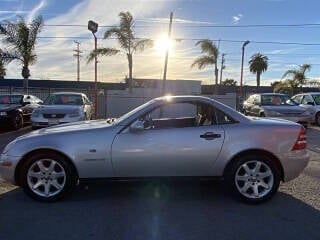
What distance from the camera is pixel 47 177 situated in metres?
6.45

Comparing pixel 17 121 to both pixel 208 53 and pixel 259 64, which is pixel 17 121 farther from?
pixel 259 64

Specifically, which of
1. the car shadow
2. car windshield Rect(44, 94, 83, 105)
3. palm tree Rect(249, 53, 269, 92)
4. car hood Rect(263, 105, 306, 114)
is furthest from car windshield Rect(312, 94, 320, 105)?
palm tree Rect(249, 53, 269, 92)

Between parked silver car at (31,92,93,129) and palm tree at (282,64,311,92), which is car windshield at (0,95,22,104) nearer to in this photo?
parked silver car at (31,92,93,129)

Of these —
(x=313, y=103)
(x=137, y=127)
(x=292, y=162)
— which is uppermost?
(x=137, y=127)

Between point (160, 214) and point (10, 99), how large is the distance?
13744mm

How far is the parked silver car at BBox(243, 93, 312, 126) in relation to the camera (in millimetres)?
17688

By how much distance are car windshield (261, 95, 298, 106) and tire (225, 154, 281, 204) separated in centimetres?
1280

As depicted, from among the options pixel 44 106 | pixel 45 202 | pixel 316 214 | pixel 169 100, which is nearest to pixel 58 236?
pixel 45 202

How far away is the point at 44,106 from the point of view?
15.6 m

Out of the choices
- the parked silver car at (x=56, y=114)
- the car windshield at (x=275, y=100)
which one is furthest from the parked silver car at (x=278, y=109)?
the parked silver car at (x=56, y=114)

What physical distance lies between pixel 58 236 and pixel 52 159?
159 centimetres

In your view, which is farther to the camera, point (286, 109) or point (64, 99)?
point (286, 109)

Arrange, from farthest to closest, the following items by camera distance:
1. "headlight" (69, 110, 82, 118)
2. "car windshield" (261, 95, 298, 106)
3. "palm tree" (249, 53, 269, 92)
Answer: "palm tree" (249, 53, 269, 92) → "car windshield" (261, 95, 298, 106) → "headlight" (69, 110, 82, 118)

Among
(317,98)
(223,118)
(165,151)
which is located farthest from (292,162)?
(317,98)
